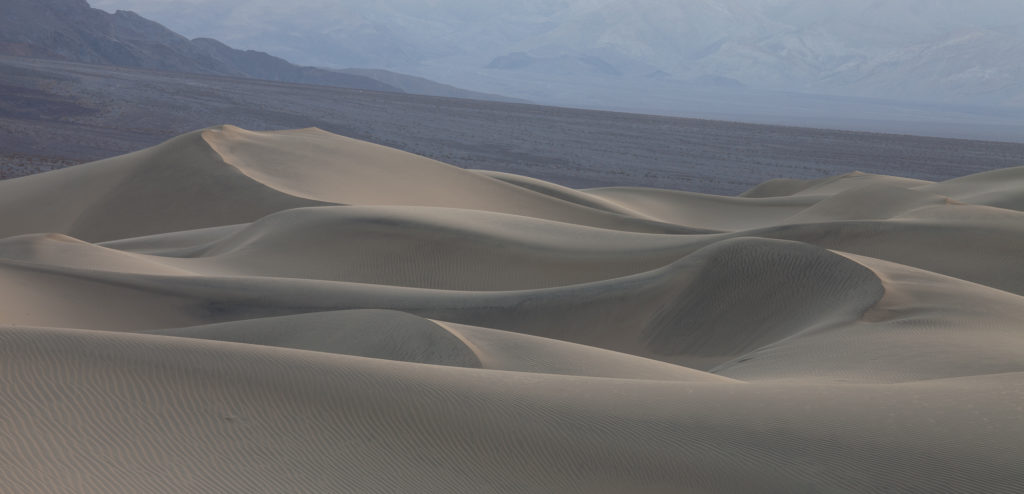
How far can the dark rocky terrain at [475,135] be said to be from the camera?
87.0 feet

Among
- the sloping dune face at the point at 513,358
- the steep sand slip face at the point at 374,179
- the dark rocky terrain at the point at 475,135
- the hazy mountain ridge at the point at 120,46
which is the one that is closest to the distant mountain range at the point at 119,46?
the hazy mountain ridge at the point at 120,46

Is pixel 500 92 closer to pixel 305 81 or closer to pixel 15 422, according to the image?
pixel 305 81

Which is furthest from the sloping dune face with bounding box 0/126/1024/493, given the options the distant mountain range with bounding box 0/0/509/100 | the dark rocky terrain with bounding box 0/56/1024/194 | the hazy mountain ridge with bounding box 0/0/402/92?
the hazy mountain ridge with bounding box 0/0/402/92

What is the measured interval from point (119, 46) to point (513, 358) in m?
84.1

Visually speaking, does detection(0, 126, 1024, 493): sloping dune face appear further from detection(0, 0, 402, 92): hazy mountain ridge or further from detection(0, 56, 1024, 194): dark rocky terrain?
detection(0, 0, 402, 92): hazy mountain ridge

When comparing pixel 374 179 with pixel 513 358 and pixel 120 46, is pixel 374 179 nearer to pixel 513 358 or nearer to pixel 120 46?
pixel 513 358

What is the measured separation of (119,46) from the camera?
8000 cm

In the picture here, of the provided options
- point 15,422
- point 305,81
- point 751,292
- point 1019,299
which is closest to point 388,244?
point 751,292

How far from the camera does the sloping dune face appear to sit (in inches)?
120

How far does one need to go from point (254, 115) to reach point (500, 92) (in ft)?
517

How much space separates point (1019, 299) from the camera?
6.91 meters

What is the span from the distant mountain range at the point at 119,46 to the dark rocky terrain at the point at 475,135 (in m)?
22.6

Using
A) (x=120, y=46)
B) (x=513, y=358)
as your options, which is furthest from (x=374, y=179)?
(x=120, y=46)

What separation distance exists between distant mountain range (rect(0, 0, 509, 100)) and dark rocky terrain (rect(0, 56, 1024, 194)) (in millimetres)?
22565
